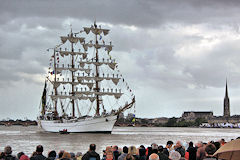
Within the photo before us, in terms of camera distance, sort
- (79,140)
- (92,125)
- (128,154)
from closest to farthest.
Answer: (128,154), (79,140), (92,125)

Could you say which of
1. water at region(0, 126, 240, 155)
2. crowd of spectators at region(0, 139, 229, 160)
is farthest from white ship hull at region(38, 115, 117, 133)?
crowd of spectators at region(0, 139, 229, 160)

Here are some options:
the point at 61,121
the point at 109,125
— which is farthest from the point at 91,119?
the point at 61,121

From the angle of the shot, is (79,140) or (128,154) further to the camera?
(79,140)

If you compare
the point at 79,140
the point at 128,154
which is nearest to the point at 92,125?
the point at 79,140

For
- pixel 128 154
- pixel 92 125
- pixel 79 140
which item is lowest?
pixel 79 140

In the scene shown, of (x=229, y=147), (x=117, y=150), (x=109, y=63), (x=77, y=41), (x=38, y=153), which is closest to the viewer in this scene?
(x=229, y=147)

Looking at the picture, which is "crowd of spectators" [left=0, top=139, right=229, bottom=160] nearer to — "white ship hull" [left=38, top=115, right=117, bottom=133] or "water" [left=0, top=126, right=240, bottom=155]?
"water" [left=0, top=126, right=240, bottom=155]

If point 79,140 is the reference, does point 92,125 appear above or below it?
above

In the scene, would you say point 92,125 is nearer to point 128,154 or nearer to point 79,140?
point 79,140

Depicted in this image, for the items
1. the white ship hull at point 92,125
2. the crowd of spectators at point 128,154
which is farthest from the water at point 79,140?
the crowd of spectators at point 128,154

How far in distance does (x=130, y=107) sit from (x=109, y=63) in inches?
413

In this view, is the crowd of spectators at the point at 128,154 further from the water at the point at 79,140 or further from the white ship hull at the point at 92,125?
the white ship hull at the point at 92,125

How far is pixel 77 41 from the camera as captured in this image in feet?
282

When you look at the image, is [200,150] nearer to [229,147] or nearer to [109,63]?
[229,147]
